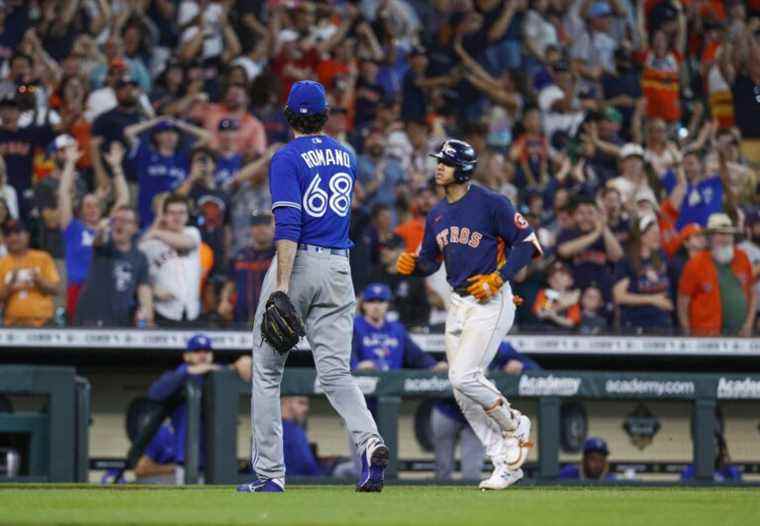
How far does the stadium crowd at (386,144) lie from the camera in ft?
41.0

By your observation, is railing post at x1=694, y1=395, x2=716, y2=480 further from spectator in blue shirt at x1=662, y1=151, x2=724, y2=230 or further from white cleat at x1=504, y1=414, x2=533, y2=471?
white cleat at x1=504, y1=414, x2=533, y2=471

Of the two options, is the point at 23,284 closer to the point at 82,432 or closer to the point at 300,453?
the point at 82,432

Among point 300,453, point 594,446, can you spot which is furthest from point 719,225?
point 300,453

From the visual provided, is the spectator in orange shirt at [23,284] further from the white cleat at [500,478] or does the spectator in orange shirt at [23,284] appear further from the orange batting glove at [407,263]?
the white cleat at [500,478]

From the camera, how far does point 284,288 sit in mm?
7160

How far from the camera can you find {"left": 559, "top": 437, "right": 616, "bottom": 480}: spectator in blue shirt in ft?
38.2

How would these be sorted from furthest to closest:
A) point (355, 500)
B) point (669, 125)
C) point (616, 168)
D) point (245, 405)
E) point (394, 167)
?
point (669, 125), point (616, 168), point (394, 167), point (245, 405), point (355, 500)

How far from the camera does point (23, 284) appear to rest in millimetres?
11961

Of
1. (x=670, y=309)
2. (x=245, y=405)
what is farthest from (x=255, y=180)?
(x=670, y=309)

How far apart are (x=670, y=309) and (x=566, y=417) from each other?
6.89 feet

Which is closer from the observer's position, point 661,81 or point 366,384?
point 366,384

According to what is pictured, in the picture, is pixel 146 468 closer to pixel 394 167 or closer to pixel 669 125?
pixel 394 167

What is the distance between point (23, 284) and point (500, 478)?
5.11 m

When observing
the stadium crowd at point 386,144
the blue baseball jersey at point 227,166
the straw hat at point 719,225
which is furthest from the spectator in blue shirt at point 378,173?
the straw hat at point 719,225
